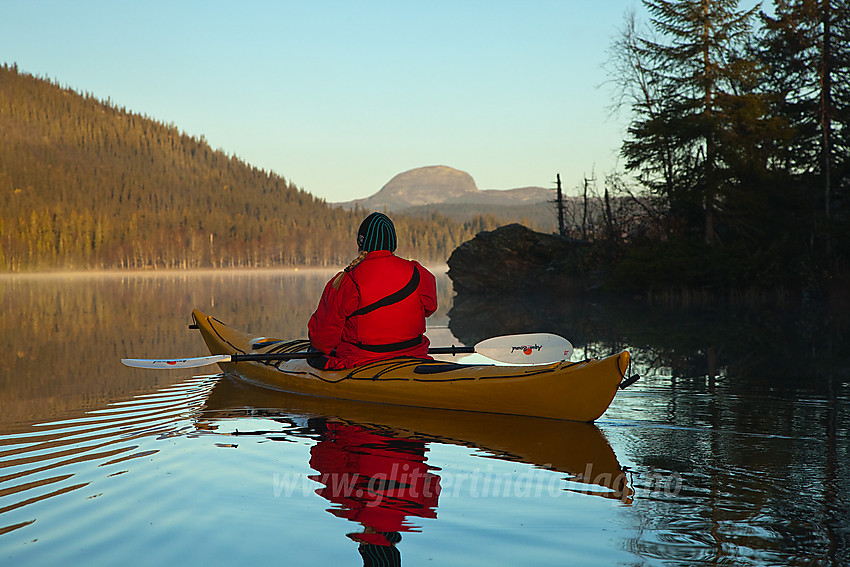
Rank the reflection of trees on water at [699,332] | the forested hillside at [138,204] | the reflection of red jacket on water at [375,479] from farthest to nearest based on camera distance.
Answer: the forested hillside at [138,204], the reflection of trees on water at [699,332], the reflection of red jacket on water at [375,479]

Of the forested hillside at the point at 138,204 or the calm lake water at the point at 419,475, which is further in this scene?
the forested hillside at the point at 138,204

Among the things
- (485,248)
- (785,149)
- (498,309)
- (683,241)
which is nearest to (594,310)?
(498,309)

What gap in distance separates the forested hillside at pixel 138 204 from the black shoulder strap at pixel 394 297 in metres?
95.9

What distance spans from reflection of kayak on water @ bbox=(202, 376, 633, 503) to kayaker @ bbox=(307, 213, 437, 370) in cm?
63

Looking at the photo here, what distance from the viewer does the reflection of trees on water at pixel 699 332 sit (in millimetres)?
9016

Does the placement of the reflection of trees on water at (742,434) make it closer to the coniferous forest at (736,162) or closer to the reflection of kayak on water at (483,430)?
the reflection of kayak on water at (483,430)

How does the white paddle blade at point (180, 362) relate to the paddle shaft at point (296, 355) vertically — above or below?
below

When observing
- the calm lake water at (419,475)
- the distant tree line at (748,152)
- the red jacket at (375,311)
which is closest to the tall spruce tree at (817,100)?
the distant tree line at (748,152)

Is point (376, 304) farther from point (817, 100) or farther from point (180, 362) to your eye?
point (817, 100)

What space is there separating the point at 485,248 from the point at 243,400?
77.3ft

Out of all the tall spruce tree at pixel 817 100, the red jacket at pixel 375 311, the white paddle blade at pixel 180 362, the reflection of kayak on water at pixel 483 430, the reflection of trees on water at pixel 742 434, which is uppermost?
the tall spruce tree at pixel 817 100

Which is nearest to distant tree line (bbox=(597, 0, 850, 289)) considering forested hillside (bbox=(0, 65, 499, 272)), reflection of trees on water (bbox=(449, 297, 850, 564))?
reflection of trees on water (bbox=(449, 297, 850, 564))

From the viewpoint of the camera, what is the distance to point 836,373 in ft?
27.0

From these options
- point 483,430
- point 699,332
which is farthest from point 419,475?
point 699,332
